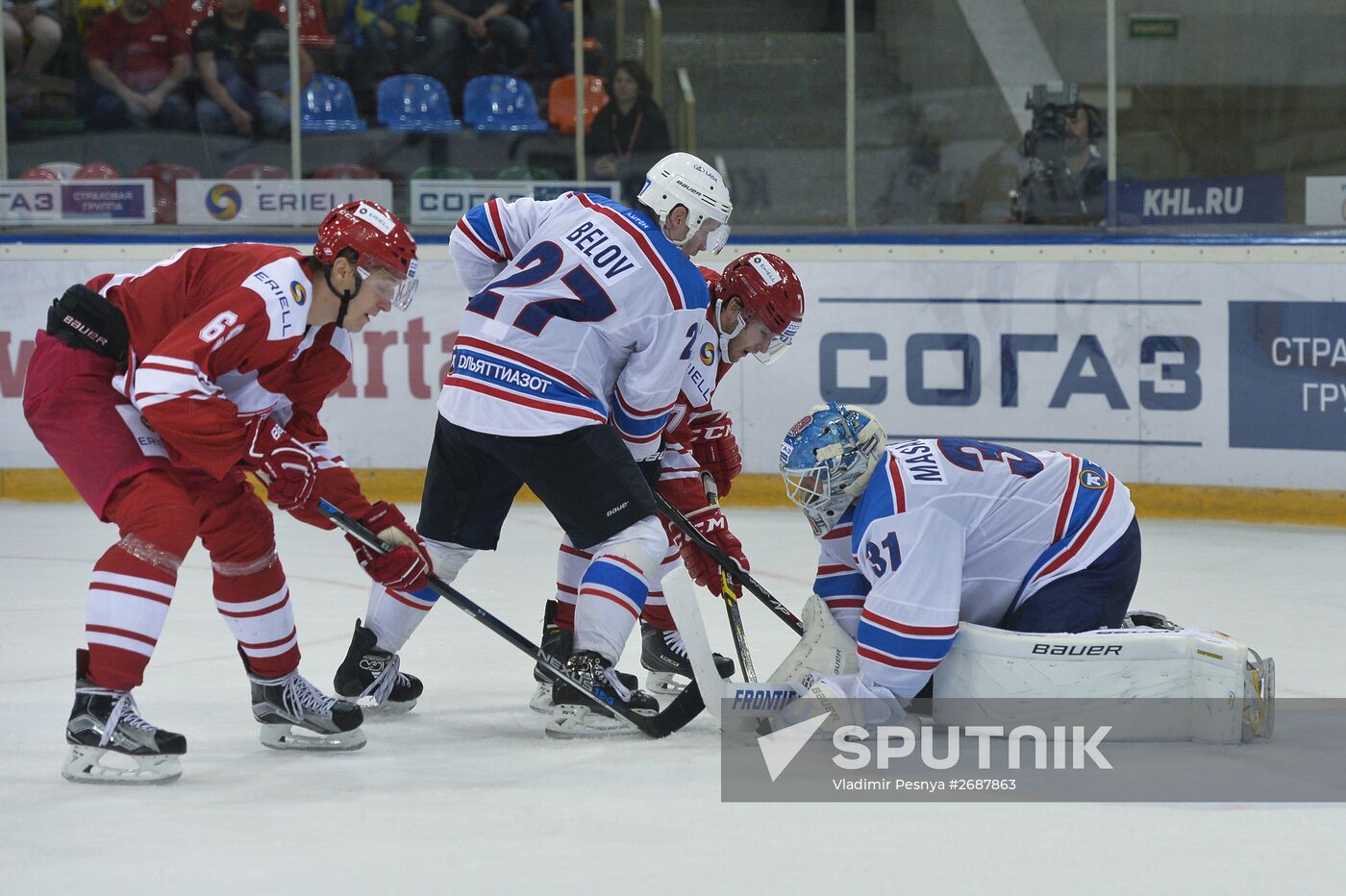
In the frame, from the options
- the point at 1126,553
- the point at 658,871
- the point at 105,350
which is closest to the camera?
the point at 658,871

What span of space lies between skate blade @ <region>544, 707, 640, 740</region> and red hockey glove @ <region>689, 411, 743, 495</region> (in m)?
0.72

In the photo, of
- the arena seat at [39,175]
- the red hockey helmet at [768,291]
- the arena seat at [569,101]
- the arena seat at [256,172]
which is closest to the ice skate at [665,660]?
the red hockey helmet at [768,291]

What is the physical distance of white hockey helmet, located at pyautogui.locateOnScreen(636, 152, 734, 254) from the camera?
3.37 metres

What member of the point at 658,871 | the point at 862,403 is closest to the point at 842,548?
the point at 658,871

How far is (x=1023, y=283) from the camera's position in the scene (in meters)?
5.93

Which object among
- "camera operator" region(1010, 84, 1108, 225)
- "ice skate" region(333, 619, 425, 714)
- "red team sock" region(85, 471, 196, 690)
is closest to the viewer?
"red team sock" region(85, 471, 196, 690)

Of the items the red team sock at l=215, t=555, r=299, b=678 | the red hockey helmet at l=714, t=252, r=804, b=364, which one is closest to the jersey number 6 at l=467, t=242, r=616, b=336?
the red hockey helmet at l=714, t=252, r=804, b=364

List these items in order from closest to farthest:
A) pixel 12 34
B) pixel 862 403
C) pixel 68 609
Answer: pixel 68 609 → pixel 862 403 → pixel 12 34

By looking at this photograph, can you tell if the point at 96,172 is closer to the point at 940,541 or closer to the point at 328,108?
the point at 328,108

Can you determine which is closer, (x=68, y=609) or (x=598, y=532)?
(x=598, y=532)

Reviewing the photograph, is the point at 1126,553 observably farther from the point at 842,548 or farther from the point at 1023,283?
the point at 1023,283

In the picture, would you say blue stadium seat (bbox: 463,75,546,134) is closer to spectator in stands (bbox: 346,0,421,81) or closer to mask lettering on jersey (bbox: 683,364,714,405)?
spectator in stands (bbox: 346,0,421,81)

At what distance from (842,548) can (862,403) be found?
2.92 meters

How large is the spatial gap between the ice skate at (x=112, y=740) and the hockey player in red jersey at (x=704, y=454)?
0.87 meters
